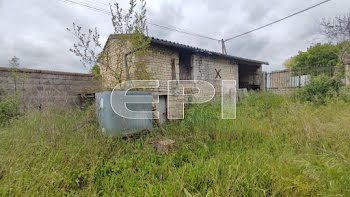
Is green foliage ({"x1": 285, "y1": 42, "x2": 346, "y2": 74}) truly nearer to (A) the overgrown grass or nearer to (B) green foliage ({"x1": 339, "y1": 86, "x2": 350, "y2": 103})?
(B) green foliage ({"x1": 339, "y1": 86, "x2": 350, "y2": 103})

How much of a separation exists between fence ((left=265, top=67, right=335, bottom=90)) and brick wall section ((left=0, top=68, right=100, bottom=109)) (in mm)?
9187

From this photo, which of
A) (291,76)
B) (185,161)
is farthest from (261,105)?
(291,76)

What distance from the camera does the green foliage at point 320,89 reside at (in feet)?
15.3

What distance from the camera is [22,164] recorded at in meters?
1.69

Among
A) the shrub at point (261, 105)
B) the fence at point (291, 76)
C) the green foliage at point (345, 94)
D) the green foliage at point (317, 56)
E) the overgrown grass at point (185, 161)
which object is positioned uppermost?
the green foliage at point (317, 56)

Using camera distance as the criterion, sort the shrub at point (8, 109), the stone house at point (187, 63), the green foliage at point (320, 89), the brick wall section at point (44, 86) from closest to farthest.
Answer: the shrub at point (8, 109), the brick wall section at point (44, 86), the green foliage at point (320, 89), the stone house at point (187, 63)

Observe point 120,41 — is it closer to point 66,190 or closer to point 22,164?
point 22,164

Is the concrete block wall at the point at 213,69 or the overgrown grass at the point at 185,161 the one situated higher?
the concrete block wall at the point at 213,69

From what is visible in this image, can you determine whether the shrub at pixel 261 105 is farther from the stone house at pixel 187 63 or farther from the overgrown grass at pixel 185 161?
the stone house at pixel 187 63

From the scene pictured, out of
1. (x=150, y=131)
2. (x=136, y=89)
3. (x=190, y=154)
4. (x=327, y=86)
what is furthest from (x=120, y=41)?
(x=327, y=86)

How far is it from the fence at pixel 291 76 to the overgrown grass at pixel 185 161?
5.94 meters

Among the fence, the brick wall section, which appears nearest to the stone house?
the fence

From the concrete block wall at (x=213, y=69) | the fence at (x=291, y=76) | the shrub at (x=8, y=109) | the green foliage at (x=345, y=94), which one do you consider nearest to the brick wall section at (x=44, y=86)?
the shrub at (x=8, y=109)

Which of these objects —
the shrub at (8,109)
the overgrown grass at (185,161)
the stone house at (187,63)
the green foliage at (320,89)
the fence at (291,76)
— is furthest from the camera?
the fence at (291,76)
